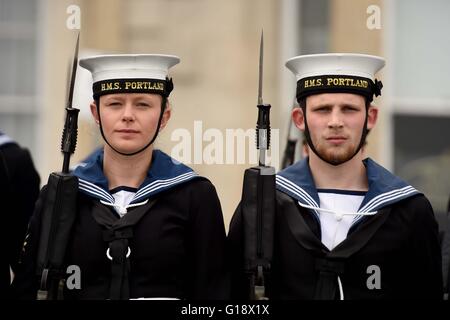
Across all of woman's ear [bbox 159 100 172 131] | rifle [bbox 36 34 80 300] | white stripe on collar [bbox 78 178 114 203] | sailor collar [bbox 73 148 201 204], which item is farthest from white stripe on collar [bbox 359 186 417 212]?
rifle [bbox 36 34 80 300]

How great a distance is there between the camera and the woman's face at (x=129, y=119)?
203 inches

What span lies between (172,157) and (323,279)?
103cm

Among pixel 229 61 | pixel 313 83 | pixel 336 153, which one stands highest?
pixel 229 61

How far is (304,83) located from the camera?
5.26 m

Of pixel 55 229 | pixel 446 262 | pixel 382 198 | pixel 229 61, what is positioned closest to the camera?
pixel 55 229

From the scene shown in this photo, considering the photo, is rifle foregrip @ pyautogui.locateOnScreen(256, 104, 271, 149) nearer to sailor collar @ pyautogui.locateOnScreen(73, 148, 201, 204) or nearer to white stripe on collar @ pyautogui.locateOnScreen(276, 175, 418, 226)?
white stripe on collar @ pyautogui.locateOnScreen(276, 175, 418, 226)

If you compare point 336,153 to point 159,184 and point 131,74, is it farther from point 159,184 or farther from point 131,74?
point 131,74

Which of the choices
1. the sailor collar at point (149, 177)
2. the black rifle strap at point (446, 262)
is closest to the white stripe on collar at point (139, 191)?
the sailor collar at point (149, 177)

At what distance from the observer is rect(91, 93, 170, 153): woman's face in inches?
203

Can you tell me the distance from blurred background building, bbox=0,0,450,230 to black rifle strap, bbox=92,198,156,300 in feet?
2.43

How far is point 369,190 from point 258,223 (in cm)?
51

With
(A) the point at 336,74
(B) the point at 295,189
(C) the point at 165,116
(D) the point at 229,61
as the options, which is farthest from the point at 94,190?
(D) the point at 229,61

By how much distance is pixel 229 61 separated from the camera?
7.71 m
